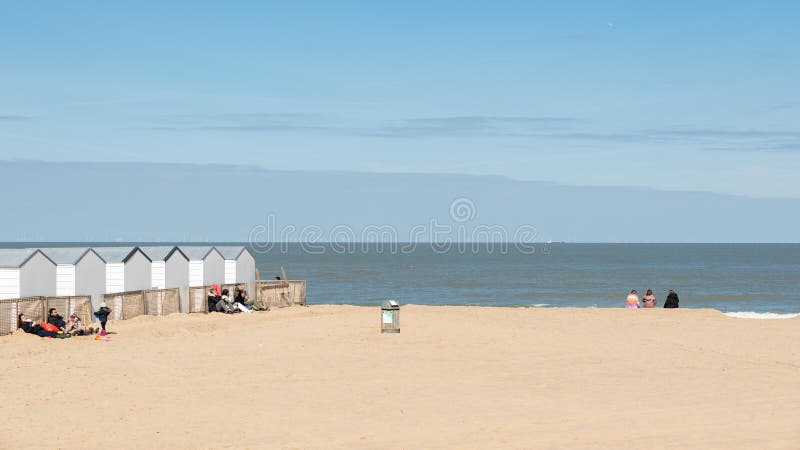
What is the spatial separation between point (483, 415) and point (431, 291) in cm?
6727

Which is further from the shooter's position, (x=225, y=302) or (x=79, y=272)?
(x=225, y=302)

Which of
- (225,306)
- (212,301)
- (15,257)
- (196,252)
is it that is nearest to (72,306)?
(15,257)

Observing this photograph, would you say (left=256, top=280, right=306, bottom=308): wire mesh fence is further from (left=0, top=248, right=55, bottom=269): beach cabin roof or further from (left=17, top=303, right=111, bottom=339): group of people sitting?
(left=17, top=303, right=111, bottom=339): group of people sitting

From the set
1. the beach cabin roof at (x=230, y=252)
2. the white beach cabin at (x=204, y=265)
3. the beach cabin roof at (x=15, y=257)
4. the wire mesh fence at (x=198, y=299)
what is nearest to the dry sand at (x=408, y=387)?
the beach cabin roof at (x=15, y=257)

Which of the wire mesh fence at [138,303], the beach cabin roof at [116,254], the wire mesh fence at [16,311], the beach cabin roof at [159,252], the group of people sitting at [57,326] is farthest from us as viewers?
the beach cabin roof at [159,252]

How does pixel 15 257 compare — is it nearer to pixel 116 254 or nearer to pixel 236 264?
pixel 116 254

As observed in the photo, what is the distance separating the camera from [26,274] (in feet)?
112

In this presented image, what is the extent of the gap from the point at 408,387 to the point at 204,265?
28.5 m

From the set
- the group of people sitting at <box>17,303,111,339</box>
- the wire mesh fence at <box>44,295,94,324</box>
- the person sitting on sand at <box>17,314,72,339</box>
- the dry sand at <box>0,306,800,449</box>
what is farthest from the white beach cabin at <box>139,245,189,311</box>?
the person sitting on sand at <box>17,314,72,339</box>

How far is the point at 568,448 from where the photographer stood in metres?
13.4

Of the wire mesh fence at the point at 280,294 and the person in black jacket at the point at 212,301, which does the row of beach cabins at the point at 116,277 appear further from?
the person in black jacket at the point at 212,301

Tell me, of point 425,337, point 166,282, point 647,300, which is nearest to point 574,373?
point 425,337

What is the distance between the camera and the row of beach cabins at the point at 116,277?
33.5 metres

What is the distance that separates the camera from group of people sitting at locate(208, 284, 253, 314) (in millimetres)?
40344
